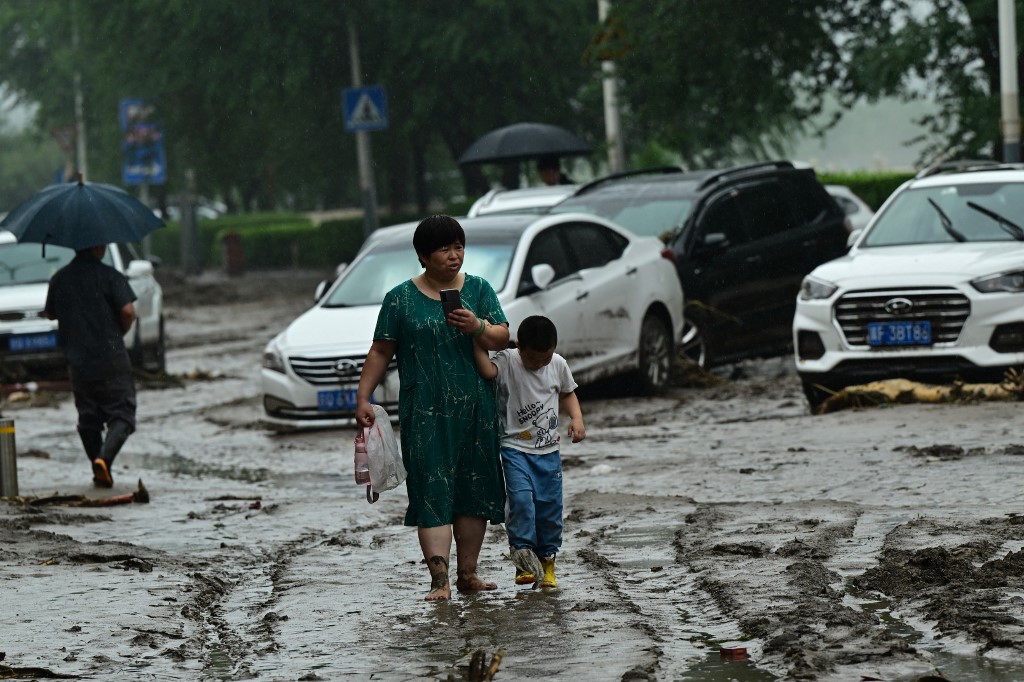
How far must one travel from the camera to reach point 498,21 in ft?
103

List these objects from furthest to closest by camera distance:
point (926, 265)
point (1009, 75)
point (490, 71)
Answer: point (490, 71) → point (1009, 75) → point (926, 265)

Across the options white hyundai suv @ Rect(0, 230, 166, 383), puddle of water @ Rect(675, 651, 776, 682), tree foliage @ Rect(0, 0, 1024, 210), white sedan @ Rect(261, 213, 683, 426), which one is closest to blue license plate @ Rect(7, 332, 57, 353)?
white hyundai suv @ Rect(0, 230, 166, 383)

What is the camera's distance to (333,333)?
1370cm

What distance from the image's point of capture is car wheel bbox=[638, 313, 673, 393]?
1496cm

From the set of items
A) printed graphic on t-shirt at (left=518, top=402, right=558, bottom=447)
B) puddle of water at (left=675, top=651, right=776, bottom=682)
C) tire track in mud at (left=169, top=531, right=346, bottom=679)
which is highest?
printed graphic on t-shirt at (left=518, top=402, right=558, bottom=447)

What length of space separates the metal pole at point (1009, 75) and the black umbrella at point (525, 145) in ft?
16.8

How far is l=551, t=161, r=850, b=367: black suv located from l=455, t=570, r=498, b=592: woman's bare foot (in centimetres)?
840

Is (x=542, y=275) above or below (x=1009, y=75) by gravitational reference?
below

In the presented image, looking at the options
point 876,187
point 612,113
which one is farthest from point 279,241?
point 612,113

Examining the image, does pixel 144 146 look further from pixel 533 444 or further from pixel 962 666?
pixel 962 666

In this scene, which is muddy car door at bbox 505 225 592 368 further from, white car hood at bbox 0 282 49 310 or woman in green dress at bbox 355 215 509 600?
white car hood at bbox 0 282 49 310

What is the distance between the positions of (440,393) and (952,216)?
7.32 m

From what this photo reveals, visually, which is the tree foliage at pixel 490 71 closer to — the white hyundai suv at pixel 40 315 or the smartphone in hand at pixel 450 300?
the white hyundai suv at pixel 40 315

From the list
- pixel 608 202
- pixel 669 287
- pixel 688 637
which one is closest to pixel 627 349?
pixel 669 287
